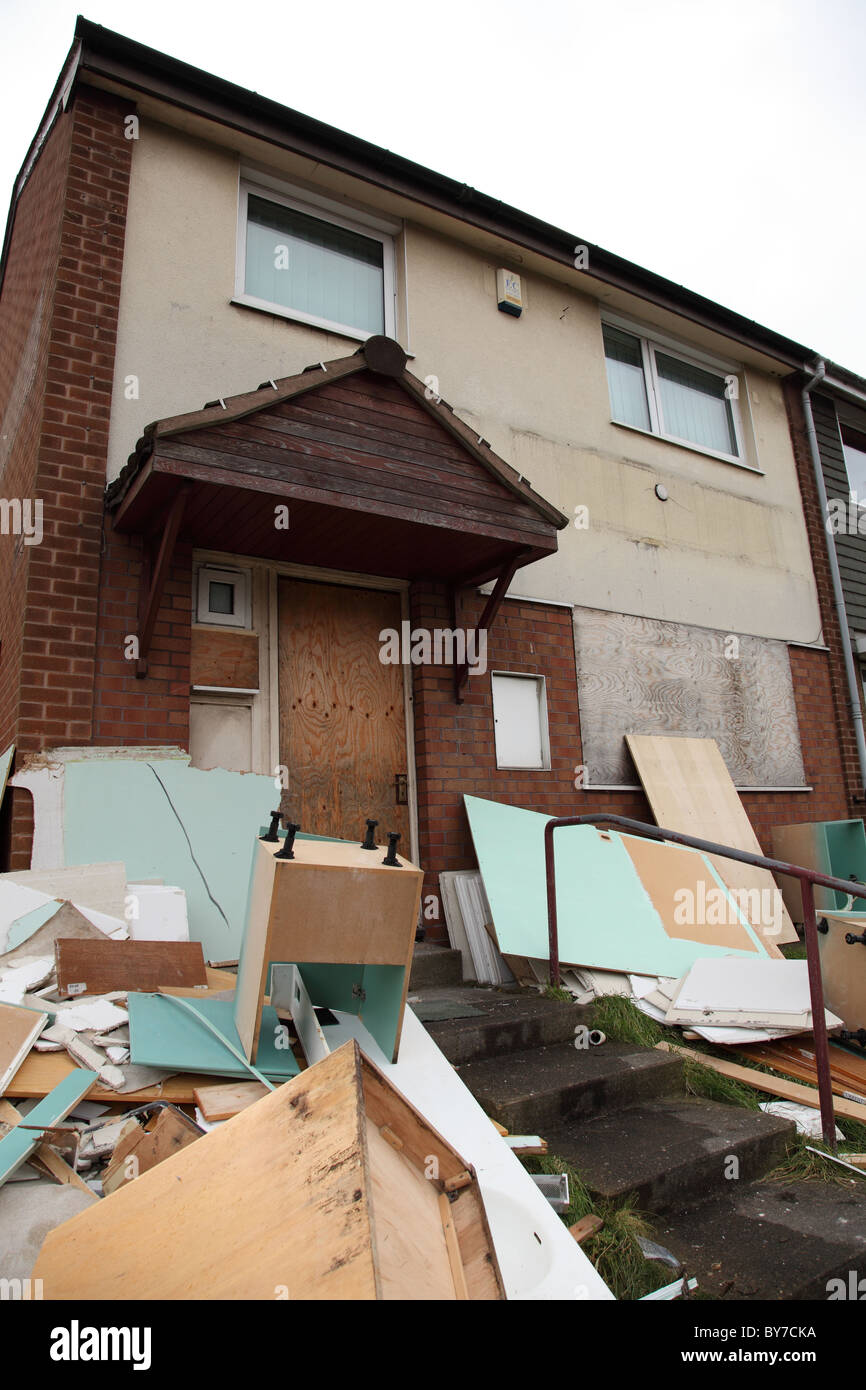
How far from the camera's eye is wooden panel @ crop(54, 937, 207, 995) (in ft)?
10.1

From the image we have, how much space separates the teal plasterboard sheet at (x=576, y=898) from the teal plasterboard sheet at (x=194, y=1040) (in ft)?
6.03

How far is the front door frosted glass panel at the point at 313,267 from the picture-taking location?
5621 mm

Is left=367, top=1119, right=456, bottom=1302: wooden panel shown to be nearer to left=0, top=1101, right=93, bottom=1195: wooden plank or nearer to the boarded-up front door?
left=0, top=1101, right=93, bottom=1195: wooden plank

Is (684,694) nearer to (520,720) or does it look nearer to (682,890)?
(520,720)

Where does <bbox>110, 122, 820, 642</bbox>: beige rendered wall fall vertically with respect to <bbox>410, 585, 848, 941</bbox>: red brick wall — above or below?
above

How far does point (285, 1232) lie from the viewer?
1.50 metres

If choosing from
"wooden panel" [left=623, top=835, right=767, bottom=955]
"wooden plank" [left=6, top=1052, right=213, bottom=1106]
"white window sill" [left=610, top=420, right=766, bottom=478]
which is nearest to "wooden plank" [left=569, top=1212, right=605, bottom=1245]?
"wooden plank" [left=6, top=1052, right=213, bottom=1106]

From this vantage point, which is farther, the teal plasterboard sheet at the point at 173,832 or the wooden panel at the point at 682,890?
the wooden panel at the point at 682,890

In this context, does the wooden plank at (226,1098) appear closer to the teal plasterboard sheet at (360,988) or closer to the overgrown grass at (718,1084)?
the teal plasterboard sheet at (360,988)

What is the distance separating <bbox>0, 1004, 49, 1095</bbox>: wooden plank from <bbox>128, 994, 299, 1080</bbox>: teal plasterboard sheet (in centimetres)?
30

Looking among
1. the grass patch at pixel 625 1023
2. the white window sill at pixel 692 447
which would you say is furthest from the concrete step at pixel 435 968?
the white window sill at pixel 692 447

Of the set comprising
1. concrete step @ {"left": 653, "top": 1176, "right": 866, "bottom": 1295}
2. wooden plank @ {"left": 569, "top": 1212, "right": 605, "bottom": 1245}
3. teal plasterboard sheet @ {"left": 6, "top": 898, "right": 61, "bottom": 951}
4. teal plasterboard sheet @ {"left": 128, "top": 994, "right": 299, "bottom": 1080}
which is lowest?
concrete step @ {"left": 653, "top": 1176, "right": 866, "bottom": 1295}
